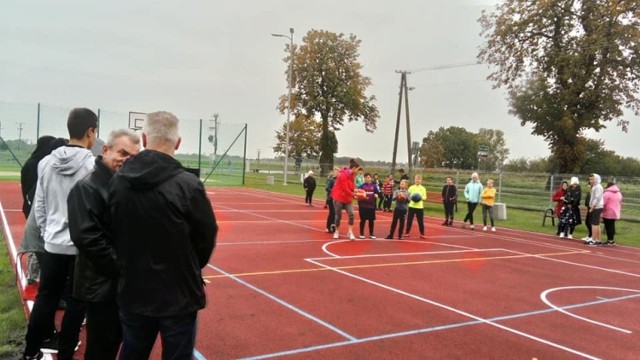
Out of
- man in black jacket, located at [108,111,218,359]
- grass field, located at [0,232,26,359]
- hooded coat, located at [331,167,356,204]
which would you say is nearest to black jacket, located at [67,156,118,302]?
man in black jacket, located at [108,111,218,359]

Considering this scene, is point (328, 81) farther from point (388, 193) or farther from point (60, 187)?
point (60, 187)

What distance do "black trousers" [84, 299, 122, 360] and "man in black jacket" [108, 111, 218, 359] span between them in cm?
45

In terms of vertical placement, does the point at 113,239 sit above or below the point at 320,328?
above

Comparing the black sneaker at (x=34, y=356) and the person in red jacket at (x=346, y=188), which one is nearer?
the black sneaker at (x=34, y=356)

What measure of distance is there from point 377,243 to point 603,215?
7.33 meters

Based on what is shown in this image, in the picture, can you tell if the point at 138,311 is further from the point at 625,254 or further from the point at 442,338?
the point at 625,254

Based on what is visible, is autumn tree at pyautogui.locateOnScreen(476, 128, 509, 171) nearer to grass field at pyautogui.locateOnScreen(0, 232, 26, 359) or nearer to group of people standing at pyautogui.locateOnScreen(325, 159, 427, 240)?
group of people standing at pyautogui.locateOnScreen(325, 159, 427, 240)

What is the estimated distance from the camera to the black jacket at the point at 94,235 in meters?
2.73

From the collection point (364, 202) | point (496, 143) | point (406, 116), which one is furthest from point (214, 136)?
point (496, 143)

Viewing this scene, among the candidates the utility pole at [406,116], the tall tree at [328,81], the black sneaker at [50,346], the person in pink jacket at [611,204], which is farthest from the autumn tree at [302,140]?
the black sneaker at [50,346]

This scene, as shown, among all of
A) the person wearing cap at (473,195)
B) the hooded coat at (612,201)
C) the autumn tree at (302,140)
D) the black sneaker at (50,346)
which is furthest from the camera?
the autumn tree at (302,140)

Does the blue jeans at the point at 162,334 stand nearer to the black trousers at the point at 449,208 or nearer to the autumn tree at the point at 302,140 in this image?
the black trousers at the point at 449,208

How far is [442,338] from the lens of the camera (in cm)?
527

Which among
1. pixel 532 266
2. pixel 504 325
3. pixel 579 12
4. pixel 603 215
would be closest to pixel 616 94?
pixel 579 12
